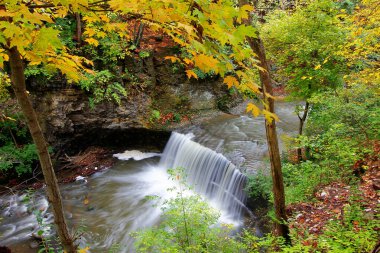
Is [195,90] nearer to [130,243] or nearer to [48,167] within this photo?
[130,243]

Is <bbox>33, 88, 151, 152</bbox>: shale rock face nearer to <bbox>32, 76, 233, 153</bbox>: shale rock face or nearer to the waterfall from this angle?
<bbox>32, 76, 233, 153</bbox>: shale rock face

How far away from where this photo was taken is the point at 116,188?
9500 mm

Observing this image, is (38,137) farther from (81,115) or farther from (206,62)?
(81,115)

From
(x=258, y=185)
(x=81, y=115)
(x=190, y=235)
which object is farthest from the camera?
(x=81, y=115)

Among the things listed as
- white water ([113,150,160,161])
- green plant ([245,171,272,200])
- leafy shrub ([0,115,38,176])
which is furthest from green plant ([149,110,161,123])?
green plant ([245,171,272,200])

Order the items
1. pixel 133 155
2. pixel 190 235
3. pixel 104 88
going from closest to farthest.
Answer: pixel 190 235
pixel 104 88
pixel 133 155

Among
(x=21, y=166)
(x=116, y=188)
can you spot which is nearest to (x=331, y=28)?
(x=116, y=188)

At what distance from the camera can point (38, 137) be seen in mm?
1978

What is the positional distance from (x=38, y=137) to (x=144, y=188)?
25.9 feet

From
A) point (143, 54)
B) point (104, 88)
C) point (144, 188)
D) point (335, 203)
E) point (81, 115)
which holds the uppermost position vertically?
point (143, 54)

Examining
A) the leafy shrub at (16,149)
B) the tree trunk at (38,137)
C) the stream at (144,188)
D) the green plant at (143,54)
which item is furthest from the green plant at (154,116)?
the tree trunk at (38,137)

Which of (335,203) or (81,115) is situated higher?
(81,115)

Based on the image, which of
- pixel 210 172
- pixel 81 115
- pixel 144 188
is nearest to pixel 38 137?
pixel 210 172

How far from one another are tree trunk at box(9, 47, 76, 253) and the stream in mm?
4377
